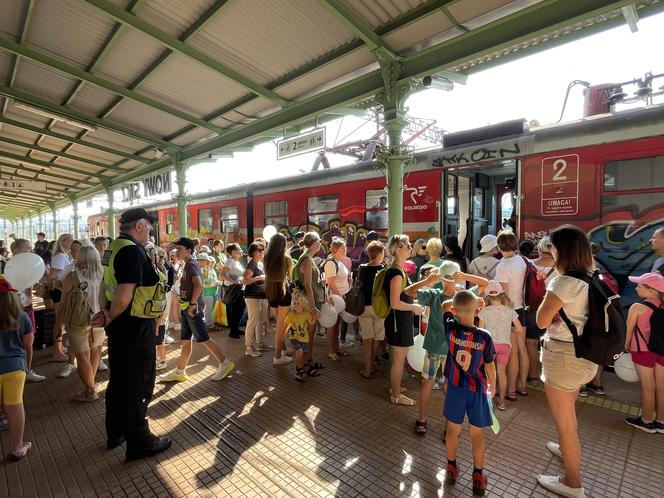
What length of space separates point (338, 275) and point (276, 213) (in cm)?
483

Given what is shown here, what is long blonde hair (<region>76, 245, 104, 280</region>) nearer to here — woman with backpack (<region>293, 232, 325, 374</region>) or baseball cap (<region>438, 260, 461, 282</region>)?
woman with backpack (<region>293, 232, 325, 374</region>)

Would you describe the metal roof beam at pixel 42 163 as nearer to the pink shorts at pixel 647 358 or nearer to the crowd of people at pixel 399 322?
the crowd of people at pixel 399 322

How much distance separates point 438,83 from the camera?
481 centimetres

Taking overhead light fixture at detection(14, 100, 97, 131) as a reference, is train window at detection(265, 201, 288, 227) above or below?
below

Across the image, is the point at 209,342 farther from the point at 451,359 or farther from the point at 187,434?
the point at 451,359

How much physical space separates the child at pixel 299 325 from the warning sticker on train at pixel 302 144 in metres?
2.38

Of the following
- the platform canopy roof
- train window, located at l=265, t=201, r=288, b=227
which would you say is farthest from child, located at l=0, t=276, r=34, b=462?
train window, located at l=265, t=201, r=288, b=227

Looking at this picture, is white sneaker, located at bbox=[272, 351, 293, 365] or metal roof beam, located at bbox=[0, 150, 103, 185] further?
metal roof beam, located at bbox=[0, 150, 103, 185]

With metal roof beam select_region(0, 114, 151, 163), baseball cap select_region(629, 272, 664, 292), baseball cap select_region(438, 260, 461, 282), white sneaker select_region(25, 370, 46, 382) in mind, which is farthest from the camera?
metal roof beam select_region(0, 114, 151, 163)

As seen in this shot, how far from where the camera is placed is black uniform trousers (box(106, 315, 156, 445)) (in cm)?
276

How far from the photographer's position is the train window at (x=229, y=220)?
10.7 metres

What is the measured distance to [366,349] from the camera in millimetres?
4426

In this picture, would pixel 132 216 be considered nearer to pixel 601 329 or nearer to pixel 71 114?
pixel 601 329

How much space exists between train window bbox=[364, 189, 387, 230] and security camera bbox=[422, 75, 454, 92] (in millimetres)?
2246
